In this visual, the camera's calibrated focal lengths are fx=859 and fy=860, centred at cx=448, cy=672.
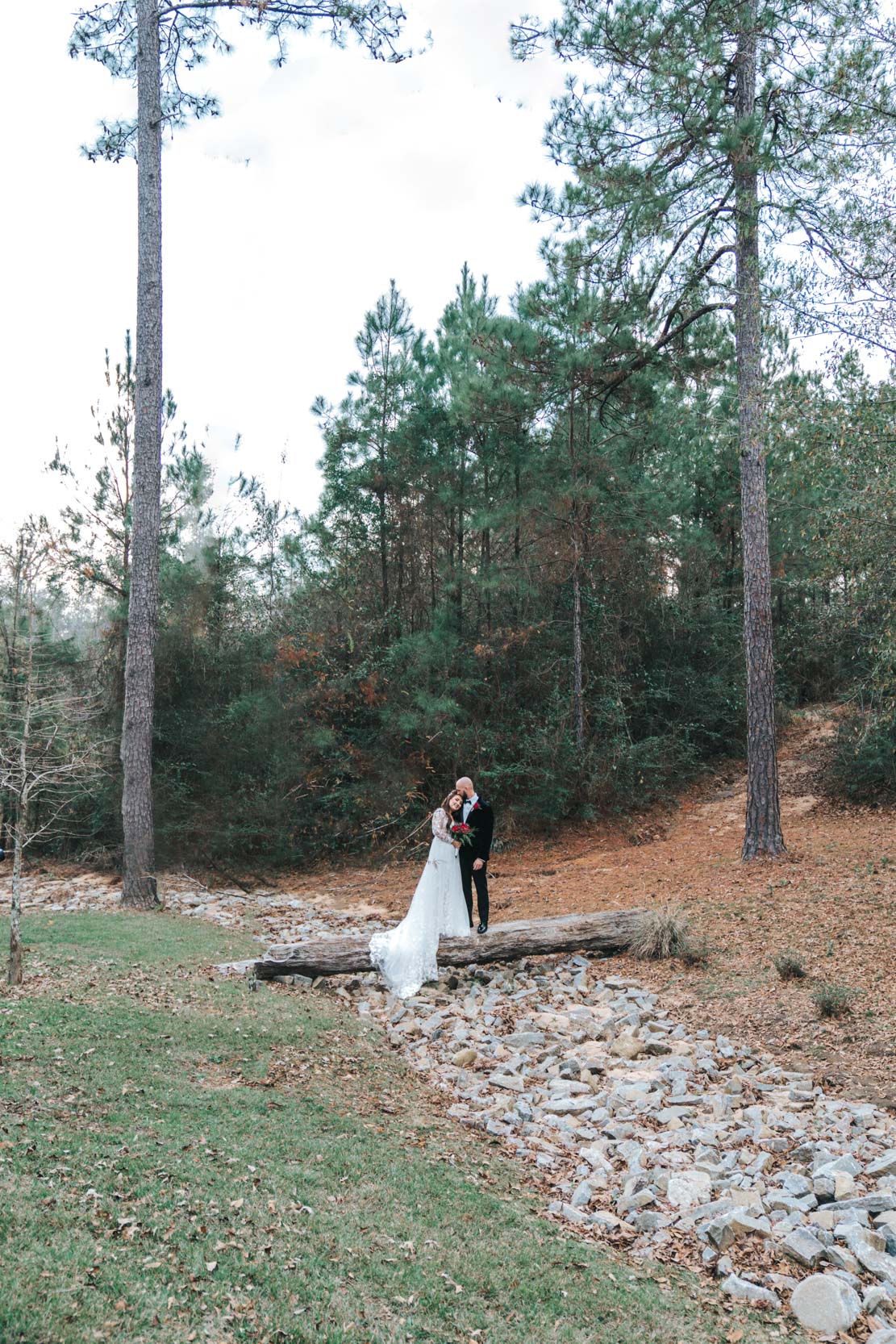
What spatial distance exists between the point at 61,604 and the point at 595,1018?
13522mm

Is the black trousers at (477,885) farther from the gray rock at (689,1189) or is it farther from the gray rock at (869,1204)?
the gray rock at (869,1204)

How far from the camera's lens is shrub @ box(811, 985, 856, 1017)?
21.4 feet

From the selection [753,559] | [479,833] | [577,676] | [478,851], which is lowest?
[478,851]

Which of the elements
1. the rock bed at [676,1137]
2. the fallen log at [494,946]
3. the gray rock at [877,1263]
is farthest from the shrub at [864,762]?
the gray rock at [877,1263]

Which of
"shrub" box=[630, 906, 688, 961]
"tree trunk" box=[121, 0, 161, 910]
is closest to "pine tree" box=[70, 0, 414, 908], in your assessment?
"tree trunk" box=[121, 0, 161, 910]

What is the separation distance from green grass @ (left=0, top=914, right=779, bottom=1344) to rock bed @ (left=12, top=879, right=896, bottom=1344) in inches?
11.1

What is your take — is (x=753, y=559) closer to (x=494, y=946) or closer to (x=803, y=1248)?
(x=494, y=946)

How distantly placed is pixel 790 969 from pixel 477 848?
302 centimetres

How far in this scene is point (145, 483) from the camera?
12.0 meters

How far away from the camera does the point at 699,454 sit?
1730 cm

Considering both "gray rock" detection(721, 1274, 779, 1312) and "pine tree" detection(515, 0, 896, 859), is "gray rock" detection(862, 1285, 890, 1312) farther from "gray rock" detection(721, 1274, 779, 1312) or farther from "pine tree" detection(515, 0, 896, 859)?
"pine tree" detection(515, 0, 896, 859)

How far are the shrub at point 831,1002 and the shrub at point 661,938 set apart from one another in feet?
5.27

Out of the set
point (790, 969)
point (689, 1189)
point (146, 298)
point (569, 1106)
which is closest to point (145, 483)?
point (146, 298)

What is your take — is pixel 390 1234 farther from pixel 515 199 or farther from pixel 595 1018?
pixel 515 199
